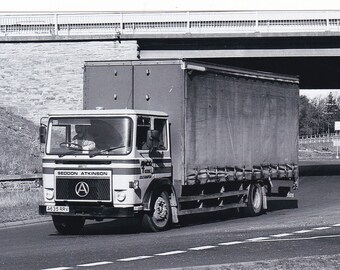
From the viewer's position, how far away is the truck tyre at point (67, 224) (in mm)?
18062

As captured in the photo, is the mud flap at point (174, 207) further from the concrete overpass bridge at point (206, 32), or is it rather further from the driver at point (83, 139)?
the concrete overpass bridge at point (206, 32)

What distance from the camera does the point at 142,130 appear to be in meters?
17.5

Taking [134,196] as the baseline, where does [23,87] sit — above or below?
above

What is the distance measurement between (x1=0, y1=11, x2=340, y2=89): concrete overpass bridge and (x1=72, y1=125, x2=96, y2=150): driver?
25278mm

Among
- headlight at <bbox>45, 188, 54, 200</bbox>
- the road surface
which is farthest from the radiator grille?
the road surface

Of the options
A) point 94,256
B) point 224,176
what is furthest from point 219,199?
point 94,256

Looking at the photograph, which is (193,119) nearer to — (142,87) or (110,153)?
(142,87)

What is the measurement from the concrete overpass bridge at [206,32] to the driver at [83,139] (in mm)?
25278

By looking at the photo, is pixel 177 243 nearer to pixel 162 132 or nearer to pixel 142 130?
pixel 142 130

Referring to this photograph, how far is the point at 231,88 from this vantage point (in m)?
20.7

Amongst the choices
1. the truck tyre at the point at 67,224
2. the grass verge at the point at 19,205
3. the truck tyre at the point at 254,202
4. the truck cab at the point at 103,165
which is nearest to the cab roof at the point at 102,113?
the truck cab at the point at 103,165

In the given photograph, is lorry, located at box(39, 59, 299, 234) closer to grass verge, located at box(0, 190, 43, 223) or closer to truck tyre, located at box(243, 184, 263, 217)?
truck tyre, located at box(243, 184, 263, 217)

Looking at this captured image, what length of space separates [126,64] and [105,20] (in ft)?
81.8

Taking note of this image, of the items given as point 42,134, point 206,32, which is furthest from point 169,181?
point 206,32
